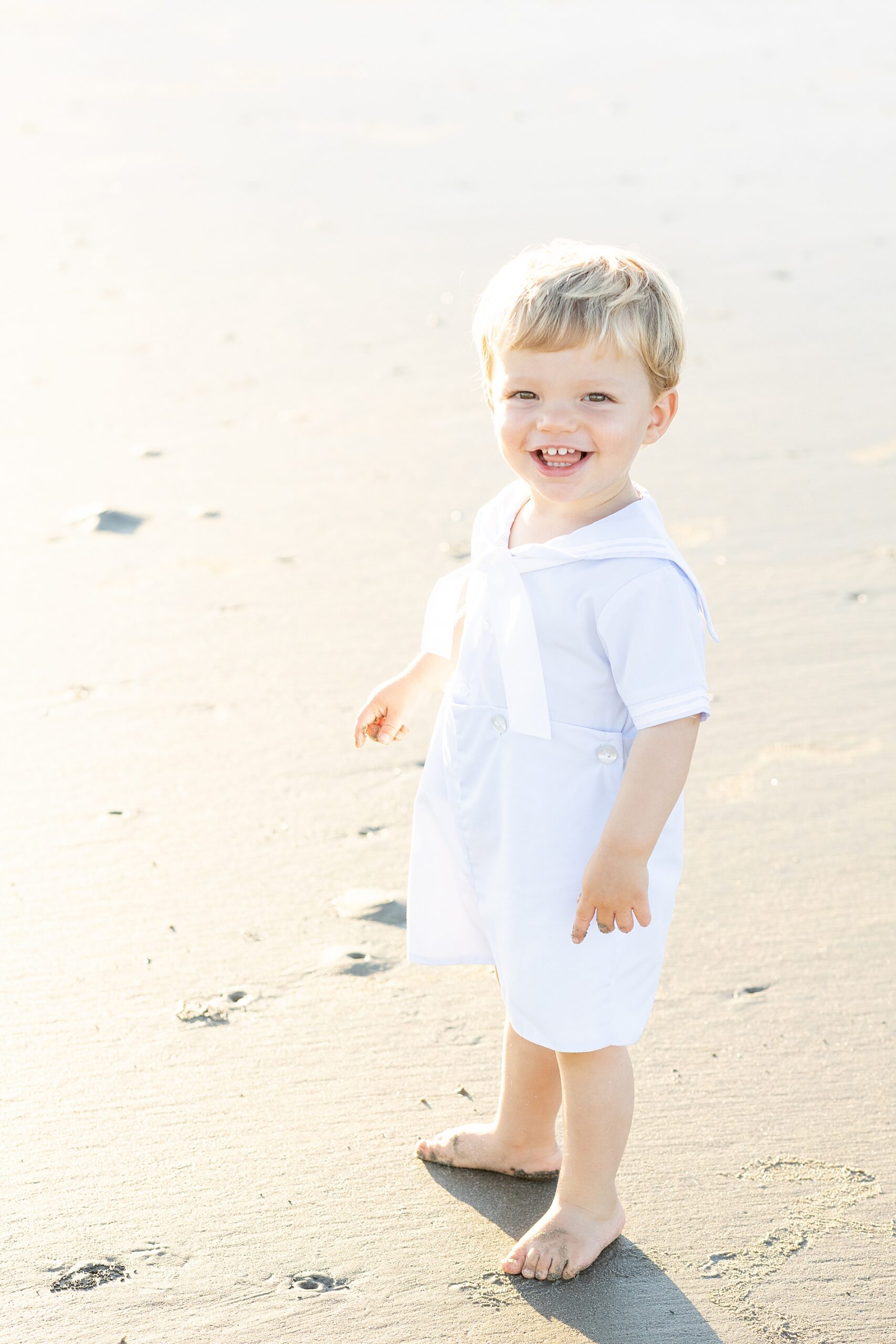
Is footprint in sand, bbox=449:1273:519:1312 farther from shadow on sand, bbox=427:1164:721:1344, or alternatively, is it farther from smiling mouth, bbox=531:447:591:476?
smiling mouth, bbox=531:447:591:476

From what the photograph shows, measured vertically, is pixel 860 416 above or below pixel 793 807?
above

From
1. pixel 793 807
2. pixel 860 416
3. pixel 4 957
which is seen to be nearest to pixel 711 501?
pixel 860 416

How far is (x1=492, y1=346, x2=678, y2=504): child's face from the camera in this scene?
1813 mm

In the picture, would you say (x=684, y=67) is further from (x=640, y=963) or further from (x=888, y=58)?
(x=640, y=963)

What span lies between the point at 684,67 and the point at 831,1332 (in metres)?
10.9

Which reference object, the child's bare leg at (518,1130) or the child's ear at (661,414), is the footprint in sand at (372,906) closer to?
the child's bare leg at (518,1130)

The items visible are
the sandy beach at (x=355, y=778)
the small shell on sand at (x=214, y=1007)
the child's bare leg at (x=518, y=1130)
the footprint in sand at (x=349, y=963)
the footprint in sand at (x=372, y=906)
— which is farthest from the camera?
the footprint in sand at (x=372, y=906)

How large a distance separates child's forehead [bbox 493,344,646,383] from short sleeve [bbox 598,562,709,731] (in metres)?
0.24

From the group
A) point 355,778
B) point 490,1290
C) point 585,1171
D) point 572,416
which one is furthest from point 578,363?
point 355,778

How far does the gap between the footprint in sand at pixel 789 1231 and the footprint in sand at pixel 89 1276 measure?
75cm

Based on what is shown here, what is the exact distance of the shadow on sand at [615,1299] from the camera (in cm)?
188

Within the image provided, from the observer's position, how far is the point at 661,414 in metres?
1.91

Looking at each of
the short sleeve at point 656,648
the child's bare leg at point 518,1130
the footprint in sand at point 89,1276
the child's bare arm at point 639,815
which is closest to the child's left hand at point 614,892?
the child's bare arm at point 639,815

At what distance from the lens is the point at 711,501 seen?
4.51 m
